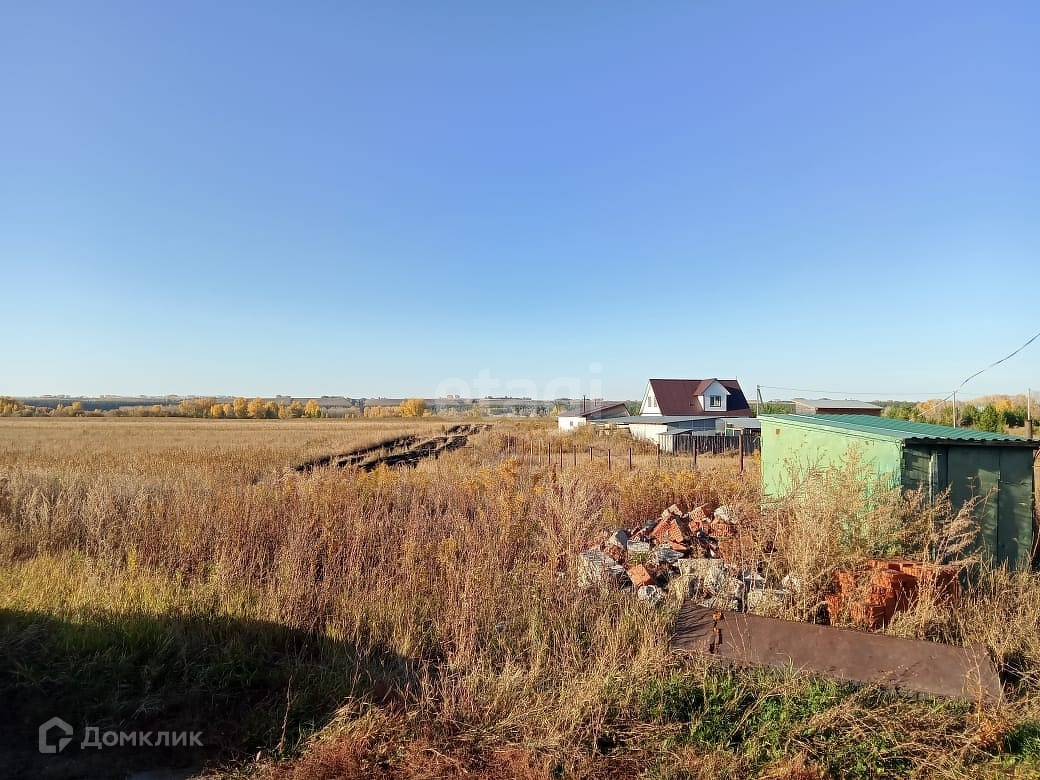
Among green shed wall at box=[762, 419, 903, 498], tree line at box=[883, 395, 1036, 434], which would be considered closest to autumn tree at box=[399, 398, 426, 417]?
tree line at box=[883, 395, 1036, 434]

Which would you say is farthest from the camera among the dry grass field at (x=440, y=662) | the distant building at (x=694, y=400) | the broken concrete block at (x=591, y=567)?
the distant building at (x=694, y=400)

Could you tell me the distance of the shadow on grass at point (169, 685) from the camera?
3.12 m

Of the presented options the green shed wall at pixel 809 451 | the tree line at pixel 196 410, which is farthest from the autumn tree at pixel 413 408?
the green shed wall at pixel 809 451

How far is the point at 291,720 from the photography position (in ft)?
10.9

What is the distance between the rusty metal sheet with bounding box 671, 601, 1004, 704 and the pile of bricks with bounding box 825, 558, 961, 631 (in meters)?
0.43

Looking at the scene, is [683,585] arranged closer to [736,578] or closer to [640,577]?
[640,577]

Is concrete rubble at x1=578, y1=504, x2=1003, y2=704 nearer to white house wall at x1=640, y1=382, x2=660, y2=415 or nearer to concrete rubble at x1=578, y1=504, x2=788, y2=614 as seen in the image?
concrete rubble at x1=578, y1=504, x2=788, y2=614

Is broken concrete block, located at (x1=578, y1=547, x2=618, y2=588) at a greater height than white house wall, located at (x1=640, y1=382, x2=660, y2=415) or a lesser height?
lesser

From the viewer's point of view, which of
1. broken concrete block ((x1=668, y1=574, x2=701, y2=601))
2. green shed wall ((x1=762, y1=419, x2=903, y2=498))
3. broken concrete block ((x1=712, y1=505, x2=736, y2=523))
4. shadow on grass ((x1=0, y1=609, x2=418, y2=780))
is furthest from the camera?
broken concrete block ((x1=712, y1=505, x2=736, y2=523))

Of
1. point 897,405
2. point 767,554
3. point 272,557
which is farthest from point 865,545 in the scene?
point 897,405

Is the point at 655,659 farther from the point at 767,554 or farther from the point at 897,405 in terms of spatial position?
the point at 897,405

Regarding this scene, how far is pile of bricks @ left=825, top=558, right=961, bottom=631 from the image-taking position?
4.25m

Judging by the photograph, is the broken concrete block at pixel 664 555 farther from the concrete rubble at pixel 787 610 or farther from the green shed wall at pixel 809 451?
the green shed wall at pixel 809 451

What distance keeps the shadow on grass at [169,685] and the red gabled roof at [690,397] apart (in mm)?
40424
